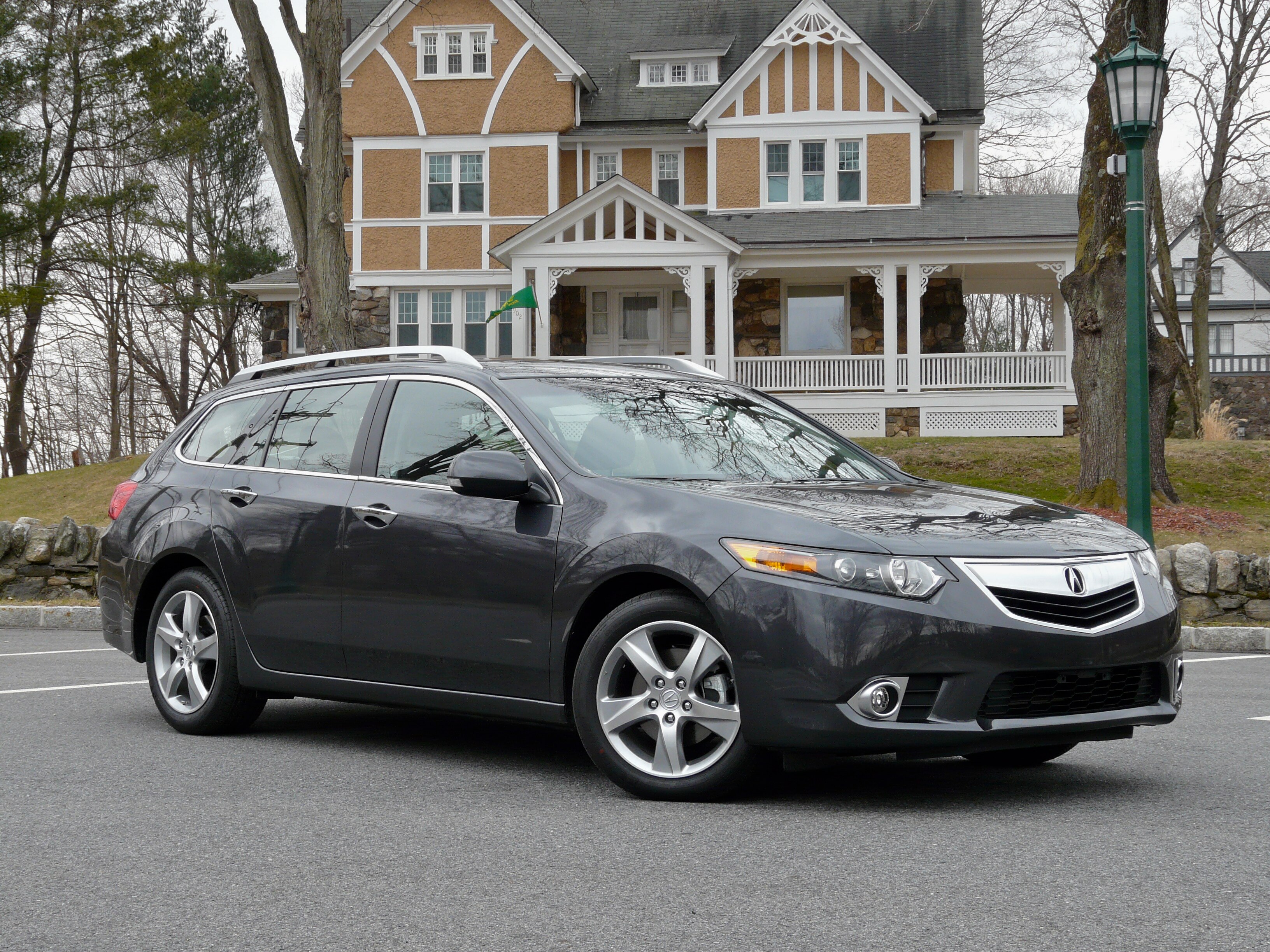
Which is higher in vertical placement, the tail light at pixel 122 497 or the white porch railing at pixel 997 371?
the white porch railing at pixel 997 371

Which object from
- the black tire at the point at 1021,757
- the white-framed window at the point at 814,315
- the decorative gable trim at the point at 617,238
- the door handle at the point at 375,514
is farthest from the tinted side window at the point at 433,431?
the white-framed window at the point at 814,315

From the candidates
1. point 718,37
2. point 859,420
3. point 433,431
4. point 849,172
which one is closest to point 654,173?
point 718,37

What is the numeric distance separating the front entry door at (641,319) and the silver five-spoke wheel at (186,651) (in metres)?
26.9

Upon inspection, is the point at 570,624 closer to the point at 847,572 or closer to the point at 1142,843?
the point at 847,572

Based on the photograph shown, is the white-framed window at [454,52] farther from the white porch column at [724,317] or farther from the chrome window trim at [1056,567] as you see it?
the chrome window trim at [1056,567]

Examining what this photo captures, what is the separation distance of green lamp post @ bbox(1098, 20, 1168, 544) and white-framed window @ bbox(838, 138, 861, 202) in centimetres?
2061

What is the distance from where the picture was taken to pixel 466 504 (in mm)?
5910

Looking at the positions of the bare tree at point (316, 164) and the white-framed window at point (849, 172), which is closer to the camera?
the bare tree at point (316, 164)

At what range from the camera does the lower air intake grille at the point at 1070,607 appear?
4859 millimetres

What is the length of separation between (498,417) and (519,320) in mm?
25351

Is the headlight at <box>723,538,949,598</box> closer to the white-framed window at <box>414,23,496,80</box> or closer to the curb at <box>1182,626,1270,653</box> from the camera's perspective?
the curb at <box>1182,626,1270,653</box>

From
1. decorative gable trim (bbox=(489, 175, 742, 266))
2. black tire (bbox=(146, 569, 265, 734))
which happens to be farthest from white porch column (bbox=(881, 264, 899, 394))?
black tire (bbox=(146, 569, 265, 734))

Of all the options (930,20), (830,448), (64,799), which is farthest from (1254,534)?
(930,20)

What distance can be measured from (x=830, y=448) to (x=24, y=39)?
1394 inches
